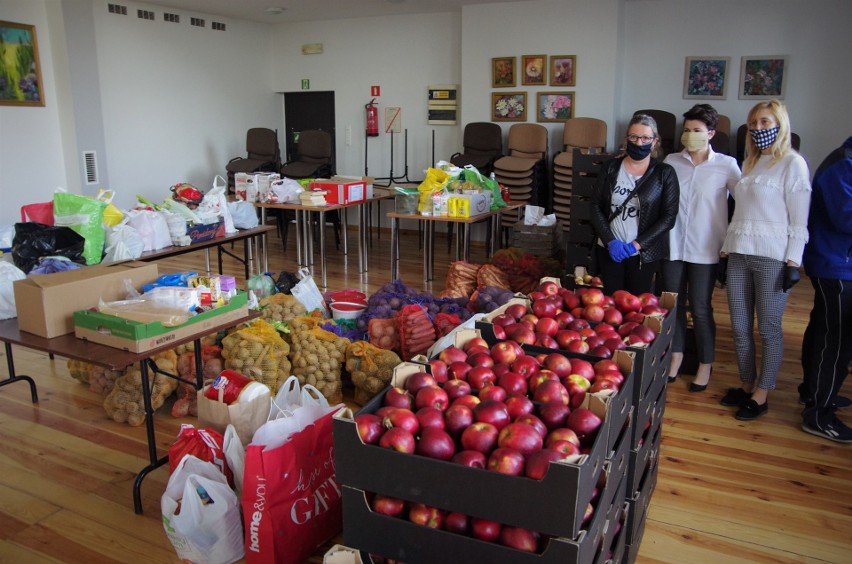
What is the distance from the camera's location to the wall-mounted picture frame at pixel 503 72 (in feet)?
24.6

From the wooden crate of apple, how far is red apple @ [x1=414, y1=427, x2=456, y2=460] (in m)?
0.66

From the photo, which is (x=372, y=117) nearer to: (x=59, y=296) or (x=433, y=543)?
(x=59, y=296)

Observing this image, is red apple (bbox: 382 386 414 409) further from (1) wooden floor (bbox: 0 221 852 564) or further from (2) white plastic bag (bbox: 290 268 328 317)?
(2) white plastic bag (bbox: 290 268 328 317)

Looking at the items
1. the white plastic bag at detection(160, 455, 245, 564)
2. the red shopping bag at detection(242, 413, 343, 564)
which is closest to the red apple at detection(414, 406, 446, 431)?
the red shopping bag at detection(242, 413, 343, 564)

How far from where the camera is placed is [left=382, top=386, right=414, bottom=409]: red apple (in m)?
1.57

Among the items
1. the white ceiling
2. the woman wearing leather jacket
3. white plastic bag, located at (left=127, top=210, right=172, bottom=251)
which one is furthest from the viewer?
the white ceiling

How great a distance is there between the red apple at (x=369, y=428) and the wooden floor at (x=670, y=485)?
129 cm

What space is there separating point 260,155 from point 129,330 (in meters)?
6.32

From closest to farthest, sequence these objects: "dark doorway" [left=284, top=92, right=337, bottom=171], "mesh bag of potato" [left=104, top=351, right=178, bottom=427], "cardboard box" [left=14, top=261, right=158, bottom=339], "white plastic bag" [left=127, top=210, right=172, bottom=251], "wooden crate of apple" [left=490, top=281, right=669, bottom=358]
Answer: "wooden crate of apple" [left=490, top=281, right=669, bottom=358], "cardboard box" [left=14, top=261, right=158, bottom=339], "mesh bag of potato" [left=104, top=351, right=178, bottom=427], "white plastic bag" [left=127, top=210, right=172, bottom=251], "dark doorway" [left=284, top=92, right=337, bottom=171]

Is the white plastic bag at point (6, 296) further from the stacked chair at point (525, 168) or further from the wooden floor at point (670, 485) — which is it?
the stacked chair at point (525, 168)

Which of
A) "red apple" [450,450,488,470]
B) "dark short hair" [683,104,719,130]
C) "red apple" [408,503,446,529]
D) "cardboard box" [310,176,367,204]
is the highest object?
"dark short hair" [683,104,719,130]

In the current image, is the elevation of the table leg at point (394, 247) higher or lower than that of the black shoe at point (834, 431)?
higher

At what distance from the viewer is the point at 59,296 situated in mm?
2539

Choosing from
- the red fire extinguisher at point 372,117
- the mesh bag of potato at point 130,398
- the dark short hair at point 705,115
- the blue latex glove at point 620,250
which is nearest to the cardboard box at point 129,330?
the mesh bag of potato at point 130,398
